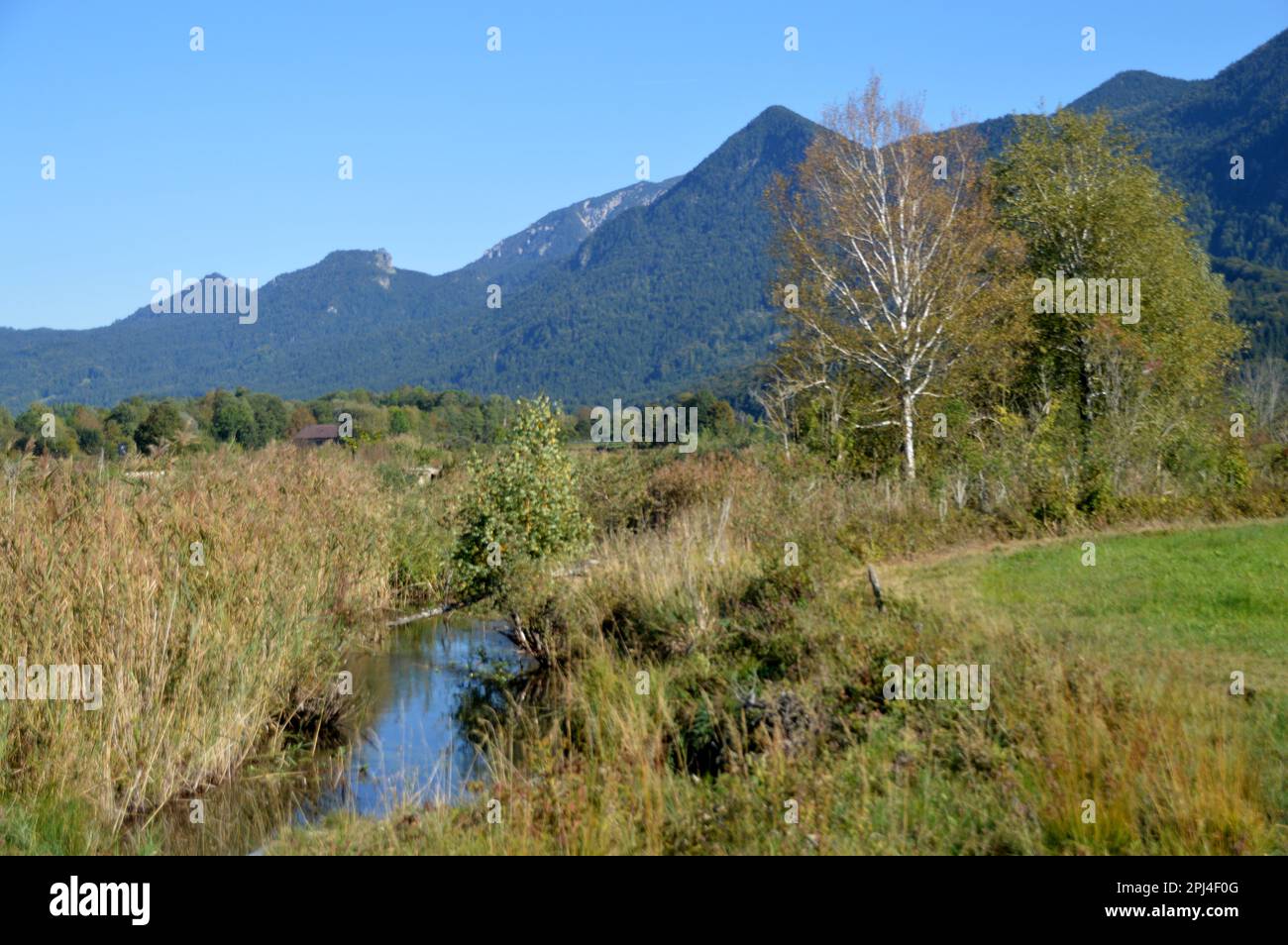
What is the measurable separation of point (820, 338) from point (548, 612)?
14.9m

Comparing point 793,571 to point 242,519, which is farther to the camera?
point 793,571

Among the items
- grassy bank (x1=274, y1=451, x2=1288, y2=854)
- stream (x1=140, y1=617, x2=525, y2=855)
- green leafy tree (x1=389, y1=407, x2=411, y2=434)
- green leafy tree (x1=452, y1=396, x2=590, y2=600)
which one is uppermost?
green leafy tree (x1=389, y1=407, x2=411, y2=434)

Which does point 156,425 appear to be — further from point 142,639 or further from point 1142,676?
point 1142,676

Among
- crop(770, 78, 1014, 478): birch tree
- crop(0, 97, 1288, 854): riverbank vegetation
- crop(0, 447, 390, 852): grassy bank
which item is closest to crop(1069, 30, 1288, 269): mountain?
crop(770, 78, 1014, 478): birch tree

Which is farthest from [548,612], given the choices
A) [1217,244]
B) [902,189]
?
[1217,244]

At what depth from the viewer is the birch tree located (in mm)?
25453

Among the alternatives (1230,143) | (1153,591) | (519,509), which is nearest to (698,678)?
(1153,591)

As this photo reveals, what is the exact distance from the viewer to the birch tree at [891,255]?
83.5 feet

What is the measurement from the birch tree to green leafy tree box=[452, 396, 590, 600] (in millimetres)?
11365

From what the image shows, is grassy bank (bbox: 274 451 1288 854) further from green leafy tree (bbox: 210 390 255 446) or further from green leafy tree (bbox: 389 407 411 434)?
green leafy tree (bbox: 389 407 411 434)
